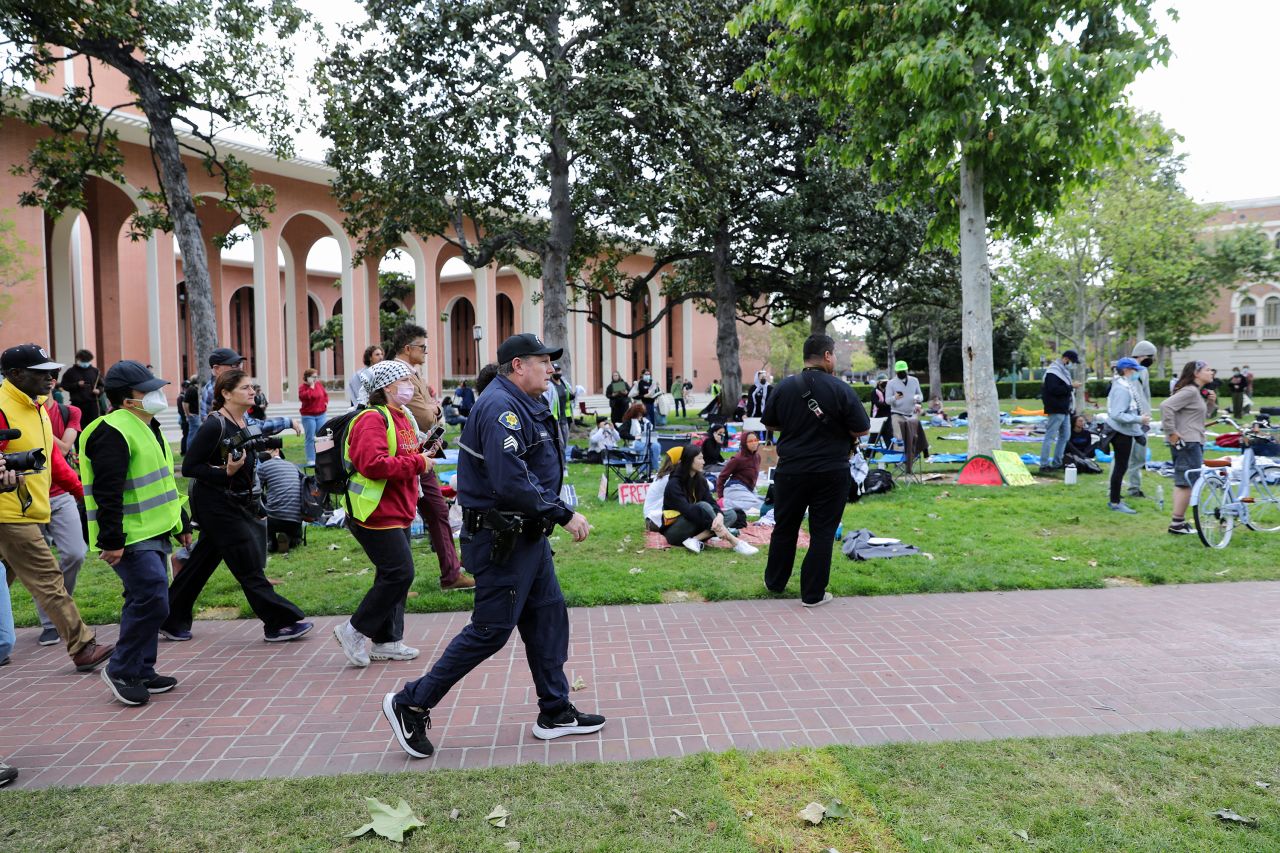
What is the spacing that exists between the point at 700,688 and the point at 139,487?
3165 mm

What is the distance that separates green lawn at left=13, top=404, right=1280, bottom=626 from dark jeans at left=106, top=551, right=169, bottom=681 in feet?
5.40

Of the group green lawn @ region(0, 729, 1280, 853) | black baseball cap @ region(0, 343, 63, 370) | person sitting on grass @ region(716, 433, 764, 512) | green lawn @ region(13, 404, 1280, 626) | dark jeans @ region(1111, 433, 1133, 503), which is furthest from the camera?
dark jeans @ region(1111, 433, 1133, 503)

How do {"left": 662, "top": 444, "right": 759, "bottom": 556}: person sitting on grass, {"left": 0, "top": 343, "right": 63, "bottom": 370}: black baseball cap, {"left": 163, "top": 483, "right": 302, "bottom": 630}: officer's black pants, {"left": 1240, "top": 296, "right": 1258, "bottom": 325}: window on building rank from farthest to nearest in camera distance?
{"left": 1240, "top": 296, "right": 1258, "bottom": 325}: window on building, {"left": 662, "top": 444, "right": 759, "bottom": 556}: person sitting on grass, {"left": 163, "top": 483, "right": 302, "bottom": 630}: officer's black pants, {"left": 0, "top": 343, "right": 63, "bottom": 370}: black baseball cap

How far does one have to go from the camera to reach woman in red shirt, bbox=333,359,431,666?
15.2ft

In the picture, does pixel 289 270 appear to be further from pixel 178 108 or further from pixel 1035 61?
pixel 1035 61

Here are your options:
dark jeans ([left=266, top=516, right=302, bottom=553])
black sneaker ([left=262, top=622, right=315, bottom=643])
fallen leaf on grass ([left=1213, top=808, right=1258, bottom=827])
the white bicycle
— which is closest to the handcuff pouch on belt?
black sneaker ([left=262, top=622, right=315, bottom=643])

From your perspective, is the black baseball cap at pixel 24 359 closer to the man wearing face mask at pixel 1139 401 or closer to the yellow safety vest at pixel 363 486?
the yellow safety vest at pixel 363 486

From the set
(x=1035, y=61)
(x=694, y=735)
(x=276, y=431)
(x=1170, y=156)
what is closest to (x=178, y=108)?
(x=276, y=431)

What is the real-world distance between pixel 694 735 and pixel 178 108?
567 inches

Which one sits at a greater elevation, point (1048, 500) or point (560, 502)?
point (560, 502)

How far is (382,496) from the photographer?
4695 millimetres

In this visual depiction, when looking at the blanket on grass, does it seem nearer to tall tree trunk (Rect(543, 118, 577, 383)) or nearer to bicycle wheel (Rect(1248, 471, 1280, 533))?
bicycle wheel (Rect(1248, 471, 1280, 533))

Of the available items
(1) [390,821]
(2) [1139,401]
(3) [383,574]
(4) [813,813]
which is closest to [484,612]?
(1) [390,821]

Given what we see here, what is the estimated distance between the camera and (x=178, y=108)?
13.9 metres
